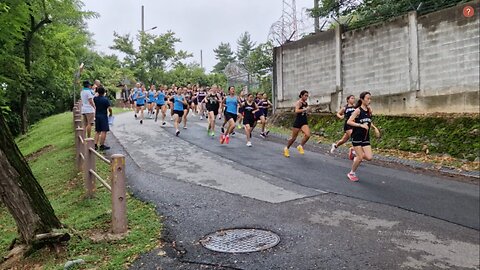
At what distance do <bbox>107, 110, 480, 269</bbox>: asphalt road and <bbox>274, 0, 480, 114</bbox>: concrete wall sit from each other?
3220 mm

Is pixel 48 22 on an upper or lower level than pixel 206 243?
upper

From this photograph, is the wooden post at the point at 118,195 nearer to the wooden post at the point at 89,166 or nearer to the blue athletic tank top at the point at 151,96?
the wooden post at the point at 89,166

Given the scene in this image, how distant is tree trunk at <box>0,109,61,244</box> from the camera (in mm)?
5535

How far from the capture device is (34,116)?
31.3 metres

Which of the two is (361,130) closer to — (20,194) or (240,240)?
(240,240)

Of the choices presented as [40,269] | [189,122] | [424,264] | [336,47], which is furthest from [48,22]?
[424,264]

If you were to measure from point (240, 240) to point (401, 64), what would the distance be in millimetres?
9186

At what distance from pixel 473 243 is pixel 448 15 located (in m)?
7.80

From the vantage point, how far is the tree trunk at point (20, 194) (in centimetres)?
554

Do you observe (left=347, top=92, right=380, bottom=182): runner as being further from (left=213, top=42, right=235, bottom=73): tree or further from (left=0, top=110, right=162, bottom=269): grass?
(left=213, top=42, right=235, bottom=73): tree

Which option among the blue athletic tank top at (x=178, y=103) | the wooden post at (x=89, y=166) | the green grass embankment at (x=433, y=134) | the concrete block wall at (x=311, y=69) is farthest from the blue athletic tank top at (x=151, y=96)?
A: the wooden post at (x=89, y=166)

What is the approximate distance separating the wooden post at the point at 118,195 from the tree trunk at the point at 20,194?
0.84 metres

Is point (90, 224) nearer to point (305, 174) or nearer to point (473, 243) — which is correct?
point (305, 174)

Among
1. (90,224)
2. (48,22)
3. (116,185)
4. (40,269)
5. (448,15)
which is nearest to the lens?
(40,269)
